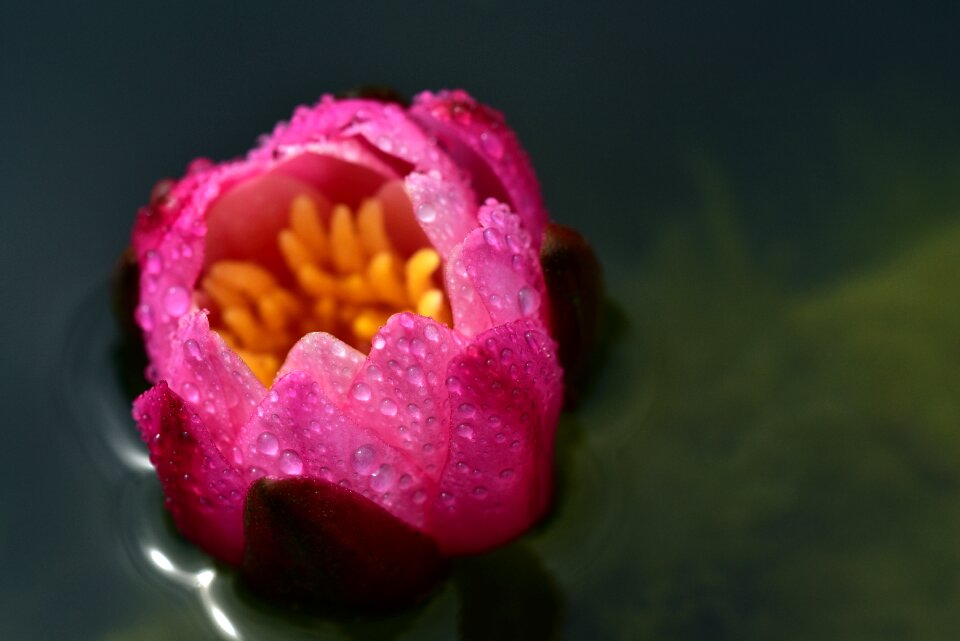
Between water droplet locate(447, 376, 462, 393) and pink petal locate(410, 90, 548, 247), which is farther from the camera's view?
pink petal locate(410, 90, 548, 247)

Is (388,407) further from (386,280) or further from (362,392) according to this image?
(386,280)

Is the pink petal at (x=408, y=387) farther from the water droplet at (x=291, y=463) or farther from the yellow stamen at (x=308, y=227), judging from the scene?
the yellow stamen at (x=308, y=227)

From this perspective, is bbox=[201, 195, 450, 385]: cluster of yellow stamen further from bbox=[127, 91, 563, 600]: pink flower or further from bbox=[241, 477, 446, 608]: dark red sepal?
bbox=[241, 477, 446, 608]: dark red sepal

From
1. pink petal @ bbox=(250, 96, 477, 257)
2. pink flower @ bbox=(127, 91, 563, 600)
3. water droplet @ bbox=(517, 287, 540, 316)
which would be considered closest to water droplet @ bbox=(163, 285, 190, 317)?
pink flower @ bbox=(127, 91, 563, 600)

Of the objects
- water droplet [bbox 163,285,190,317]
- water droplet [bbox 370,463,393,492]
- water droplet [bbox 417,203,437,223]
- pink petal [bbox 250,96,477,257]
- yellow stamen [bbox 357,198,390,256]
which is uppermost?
pink petal [bbox 250,96,477,257]

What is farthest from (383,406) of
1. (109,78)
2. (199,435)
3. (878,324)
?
(109,78)

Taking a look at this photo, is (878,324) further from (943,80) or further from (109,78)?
(109,78)

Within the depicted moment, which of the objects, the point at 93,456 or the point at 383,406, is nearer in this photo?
the point at 383,406

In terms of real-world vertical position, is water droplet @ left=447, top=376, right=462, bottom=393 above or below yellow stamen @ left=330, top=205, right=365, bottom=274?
below
